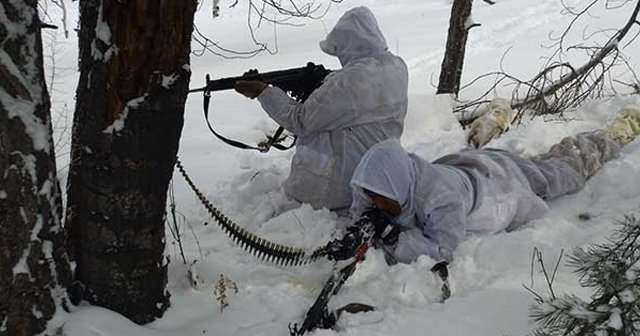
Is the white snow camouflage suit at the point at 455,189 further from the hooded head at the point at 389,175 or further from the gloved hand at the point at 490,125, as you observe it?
the gloved hand at the point at 490,125

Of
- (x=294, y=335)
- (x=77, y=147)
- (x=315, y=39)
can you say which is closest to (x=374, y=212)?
(x=294, y=335)

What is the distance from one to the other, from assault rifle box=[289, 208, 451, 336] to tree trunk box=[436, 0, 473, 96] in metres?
3.45

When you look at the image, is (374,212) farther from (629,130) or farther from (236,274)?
(629,130)

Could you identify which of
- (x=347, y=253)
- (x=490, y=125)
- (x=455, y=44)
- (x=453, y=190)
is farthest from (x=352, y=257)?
(x=455, y=44)

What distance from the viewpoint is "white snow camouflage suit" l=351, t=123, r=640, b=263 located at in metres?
3.14

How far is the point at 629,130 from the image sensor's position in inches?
185

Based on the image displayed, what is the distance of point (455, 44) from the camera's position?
247 inches

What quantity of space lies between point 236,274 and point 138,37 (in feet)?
4.05

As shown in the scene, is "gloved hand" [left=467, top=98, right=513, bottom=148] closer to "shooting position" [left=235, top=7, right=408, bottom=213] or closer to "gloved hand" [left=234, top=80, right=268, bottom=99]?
"shooting position" [left=235, top=7, right=408, bottom=213]

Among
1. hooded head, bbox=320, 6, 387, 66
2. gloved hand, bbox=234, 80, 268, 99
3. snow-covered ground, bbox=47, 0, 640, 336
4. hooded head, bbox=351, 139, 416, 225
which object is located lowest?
snow-covered ground, bbox=47, 0, 640, 336

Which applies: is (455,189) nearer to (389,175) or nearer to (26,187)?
(389,175)

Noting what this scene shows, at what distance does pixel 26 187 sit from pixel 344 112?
5.89 feet

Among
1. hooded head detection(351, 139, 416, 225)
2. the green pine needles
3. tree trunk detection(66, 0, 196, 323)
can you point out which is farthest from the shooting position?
the green pine needles

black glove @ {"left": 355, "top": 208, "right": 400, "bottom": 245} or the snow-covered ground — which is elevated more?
black glove @ {"left": 355, "top": 208, "right": 400, "bottom": 245}
